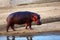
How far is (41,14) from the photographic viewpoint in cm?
174

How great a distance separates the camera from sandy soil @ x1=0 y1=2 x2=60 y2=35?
1383mm

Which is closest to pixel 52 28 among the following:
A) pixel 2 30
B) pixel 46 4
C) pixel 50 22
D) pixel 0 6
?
pixel 50 22

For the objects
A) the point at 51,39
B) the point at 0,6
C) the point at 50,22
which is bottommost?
the point at 51,39

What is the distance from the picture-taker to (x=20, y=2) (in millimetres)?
1943

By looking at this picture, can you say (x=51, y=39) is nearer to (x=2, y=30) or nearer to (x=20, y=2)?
(x=2, y=30)

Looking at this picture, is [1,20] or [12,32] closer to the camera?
[12,32]

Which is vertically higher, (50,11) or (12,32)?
(50,11)

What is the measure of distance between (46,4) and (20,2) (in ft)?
A: 0.76

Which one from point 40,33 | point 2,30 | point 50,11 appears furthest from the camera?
point 50,11

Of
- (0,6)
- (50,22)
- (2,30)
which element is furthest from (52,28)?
(0,6)

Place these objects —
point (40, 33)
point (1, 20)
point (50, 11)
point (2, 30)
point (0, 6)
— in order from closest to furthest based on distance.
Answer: point (40, 33)
point (2, 30)
point (1, 20)
point (50, 11)
point (0, 6)

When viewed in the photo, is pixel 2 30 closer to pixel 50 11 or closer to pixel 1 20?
pixel 1 20

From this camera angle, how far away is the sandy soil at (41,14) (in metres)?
1.38

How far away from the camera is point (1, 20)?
165 centimetres
